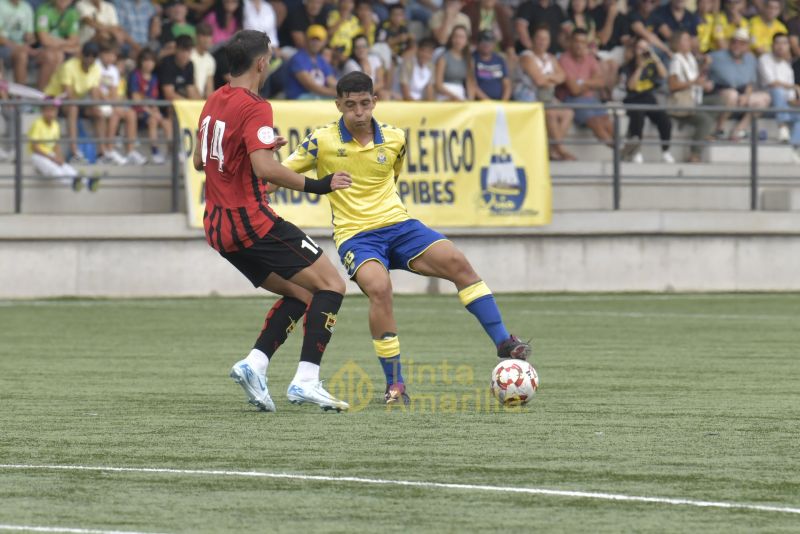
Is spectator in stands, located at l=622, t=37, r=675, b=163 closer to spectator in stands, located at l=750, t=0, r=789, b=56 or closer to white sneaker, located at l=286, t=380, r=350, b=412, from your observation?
spectator in stands, located at l=750, t=0, r=789, b=56

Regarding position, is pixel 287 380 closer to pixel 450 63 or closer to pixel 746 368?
pixel 746 368

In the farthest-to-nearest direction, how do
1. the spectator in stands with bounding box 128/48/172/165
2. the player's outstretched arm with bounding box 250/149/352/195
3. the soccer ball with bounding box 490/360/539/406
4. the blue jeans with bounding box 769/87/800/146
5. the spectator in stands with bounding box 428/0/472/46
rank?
1. the spectator in stands with bounding box 428/0/472/46
2. the blue jeans with bounding box 769/87/800/146
3. the spectator in stands with bounding box 128/48/172/165
4. the soccer ball with bounding box 490/360/539/406
5. the player's outstretched arm with bounding box 250/149/352/195

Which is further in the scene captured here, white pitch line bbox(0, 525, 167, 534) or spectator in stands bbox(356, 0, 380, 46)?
spectator in stands bbox(356, 0, 380, 46)

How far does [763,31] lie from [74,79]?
10.3m

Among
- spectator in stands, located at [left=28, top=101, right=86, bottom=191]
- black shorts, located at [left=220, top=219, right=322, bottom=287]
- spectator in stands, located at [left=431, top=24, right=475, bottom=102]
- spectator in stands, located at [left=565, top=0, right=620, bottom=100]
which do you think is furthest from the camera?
spectator in stands, located at [left=565, top=0, right=620, bottom=100]

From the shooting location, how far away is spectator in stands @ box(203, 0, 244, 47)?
2144 cm

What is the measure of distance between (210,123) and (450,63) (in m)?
13.2

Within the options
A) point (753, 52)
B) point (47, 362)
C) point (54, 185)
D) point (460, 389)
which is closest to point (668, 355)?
point (460, 389)

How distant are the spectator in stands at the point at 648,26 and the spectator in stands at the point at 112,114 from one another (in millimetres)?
7486

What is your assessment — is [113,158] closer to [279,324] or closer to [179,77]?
[179,77]

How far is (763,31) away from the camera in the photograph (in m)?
24.7

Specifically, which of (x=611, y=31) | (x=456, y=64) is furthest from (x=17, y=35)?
(x=611, y=31)

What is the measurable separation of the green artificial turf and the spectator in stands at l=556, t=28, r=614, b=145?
6955mm

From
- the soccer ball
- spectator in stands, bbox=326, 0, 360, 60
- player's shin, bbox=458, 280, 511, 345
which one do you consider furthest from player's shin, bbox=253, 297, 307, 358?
spectator in stands, bbox=326, 0, 360, 60
